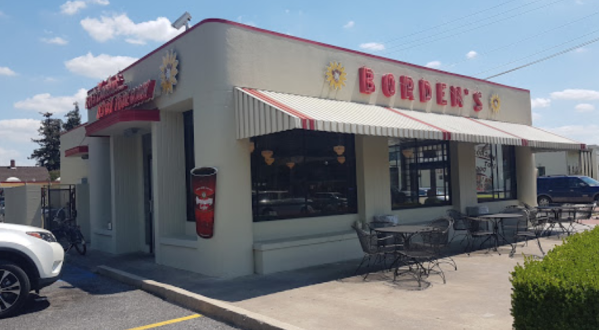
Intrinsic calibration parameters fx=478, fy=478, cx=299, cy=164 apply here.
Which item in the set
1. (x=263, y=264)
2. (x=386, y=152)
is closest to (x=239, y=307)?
(x=263, y=264)

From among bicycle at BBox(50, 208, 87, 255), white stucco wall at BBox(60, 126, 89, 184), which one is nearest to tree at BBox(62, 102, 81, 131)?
white stucco wall at BBox(60, 126, 89, 184)

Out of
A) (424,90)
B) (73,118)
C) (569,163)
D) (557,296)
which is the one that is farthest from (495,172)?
(73,118)

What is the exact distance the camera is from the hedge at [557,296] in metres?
3.52

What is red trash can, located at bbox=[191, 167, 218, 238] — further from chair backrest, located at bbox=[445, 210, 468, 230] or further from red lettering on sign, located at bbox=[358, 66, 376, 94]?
chair backrest, located at bbox=[445, 210, 468, 230]

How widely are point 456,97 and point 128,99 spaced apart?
340 inches

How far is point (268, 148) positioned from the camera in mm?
9570

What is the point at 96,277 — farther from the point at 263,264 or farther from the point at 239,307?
the point at 239,307

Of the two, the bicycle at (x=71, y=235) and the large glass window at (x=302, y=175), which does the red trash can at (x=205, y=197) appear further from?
the bicycle at (x=71, y=235)

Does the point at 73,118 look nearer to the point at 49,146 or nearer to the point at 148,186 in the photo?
the point at 49,146

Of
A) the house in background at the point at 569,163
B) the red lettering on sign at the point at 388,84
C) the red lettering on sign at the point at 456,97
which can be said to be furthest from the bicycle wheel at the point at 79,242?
the house in background at the point at 569,163

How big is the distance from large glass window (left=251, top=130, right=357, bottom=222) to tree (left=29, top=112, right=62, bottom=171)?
44345 mm

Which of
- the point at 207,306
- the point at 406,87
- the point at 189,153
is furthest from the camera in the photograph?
the point at 406,87

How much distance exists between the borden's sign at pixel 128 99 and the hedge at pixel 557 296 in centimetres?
811

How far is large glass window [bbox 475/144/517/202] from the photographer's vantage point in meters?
14.4
